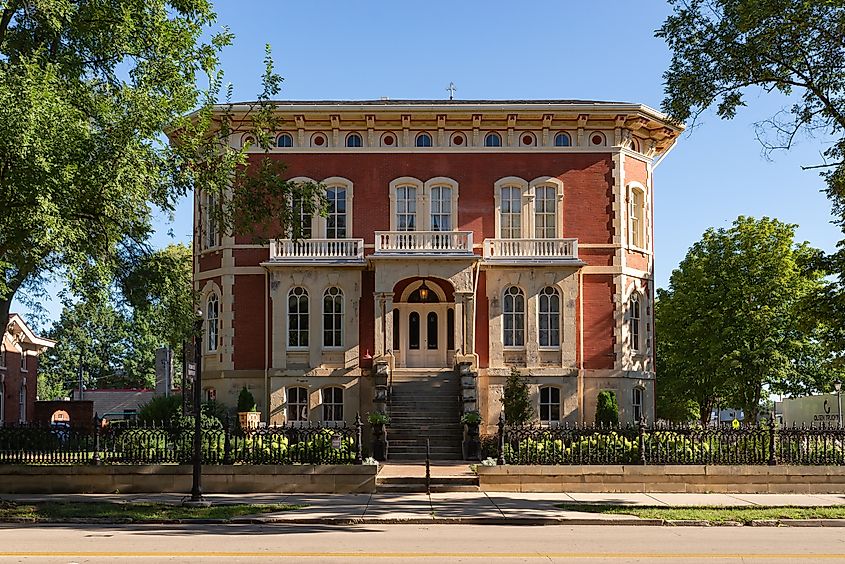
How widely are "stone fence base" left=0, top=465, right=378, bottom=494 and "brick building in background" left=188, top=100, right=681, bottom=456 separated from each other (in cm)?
1190

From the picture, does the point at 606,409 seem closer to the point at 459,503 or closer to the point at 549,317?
the point at 549,317

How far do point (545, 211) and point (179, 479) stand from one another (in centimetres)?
1741

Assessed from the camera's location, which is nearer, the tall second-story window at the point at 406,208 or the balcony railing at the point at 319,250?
the balcony railing at the point at 319,250

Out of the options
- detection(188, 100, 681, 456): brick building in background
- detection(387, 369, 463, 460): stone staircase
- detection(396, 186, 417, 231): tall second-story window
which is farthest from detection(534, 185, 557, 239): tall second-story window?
detection(387, 369, 463, 460): stone staircase

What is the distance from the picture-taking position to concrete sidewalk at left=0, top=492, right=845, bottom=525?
18.1 m

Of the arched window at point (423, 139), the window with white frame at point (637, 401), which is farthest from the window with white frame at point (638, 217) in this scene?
the arched window at point (423, 139)

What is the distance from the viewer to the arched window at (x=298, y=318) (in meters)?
34.8

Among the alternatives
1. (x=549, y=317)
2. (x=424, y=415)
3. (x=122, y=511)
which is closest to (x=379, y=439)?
(x=424, y=415)

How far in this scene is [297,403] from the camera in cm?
3450

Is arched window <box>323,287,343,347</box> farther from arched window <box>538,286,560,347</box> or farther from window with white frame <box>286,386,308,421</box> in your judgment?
arched window <box>538,286,560,347</box>

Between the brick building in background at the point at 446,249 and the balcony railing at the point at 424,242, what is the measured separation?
7 cm

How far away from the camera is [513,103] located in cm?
3484

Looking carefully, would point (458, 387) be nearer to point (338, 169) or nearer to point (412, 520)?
point (338, 169)

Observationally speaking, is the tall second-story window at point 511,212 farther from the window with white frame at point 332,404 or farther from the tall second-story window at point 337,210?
the window with white frame at point 332,404
